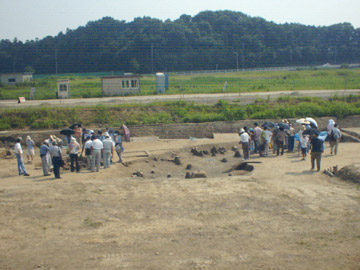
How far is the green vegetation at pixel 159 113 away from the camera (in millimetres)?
25891

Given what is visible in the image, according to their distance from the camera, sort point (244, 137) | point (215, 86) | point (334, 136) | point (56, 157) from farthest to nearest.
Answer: point (215, 86) < point (334, 136) < point (244, 137) < point (56, 157)

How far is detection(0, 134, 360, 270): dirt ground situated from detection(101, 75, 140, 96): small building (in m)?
23.5

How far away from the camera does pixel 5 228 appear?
9.85 meters

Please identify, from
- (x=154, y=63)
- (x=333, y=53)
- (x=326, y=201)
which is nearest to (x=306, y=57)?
(x=333, y=53)

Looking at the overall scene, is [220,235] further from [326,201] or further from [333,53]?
[333,53]

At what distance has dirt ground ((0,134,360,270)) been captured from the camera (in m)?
8.10

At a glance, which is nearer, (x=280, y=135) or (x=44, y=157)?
(x=44, y=157)

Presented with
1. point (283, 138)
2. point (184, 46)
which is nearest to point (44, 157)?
point (283, 138)

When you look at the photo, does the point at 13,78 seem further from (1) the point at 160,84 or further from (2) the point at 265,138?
(2) the point at 265,138

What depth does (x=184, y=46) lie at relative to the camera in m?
66.2

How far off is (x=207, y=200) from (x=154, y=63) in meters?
53.9

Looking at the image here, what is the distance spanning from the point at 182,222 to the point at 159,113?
17785 mm

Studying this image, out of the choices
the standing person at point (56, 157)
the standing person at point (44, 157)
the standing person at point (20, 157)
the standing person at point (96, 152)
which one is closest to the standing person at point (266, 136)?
the standing person at point (96, 152)

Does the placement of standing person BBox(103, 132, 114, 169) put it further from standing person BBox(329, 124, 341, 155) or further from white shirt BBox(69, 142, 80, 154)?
standing person BBox(329, 124, 341, 155)
